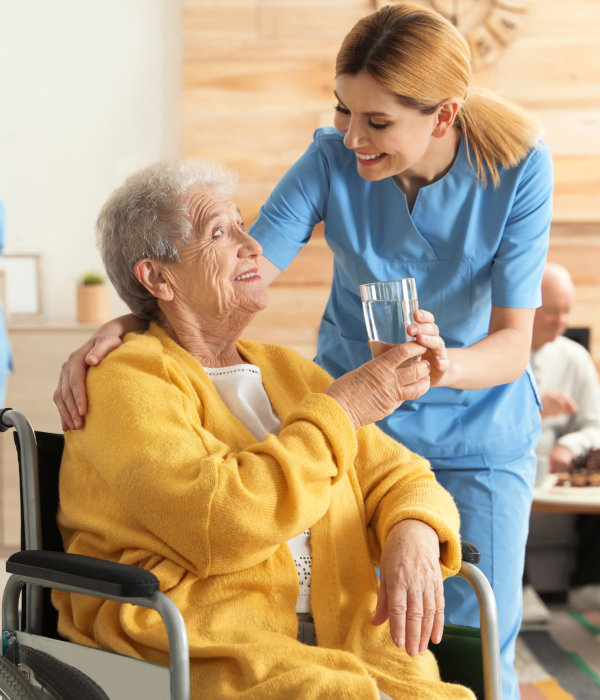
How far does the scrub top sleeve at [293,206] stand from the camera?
174 cm

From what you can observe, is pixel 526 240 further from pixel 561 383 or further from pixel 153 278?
pixel 561 383

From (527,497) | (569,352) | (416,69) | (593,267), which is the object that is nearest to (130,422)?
(416,69)

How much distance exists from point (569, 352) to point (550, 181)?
1.89 meters

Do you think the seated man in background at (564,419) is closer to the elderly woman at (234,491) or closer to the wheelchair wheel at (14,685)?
the elderly woman at (234,491)

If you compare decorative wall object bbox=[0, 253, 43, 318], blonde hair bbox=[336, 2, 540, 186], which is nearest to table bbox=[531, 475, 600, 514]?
blonde hair bbox=[336, 2, 540, 186]

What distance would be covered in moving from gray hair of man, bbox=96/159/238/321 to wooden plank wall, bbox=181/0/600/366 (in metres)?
2.40

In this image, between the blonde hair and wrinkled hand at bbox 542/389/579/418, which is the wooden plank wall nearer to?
wrinkled hand at bbox 542/389/579/418

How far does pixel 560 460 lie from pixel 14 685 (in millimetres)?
2349

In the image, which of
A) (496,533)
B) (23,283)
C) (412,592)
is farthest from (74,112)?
(412,592)

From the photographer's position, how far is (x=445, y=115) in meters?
1.51

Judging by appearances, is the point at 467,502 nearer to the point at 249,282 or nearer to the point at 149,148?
the point at 249,282

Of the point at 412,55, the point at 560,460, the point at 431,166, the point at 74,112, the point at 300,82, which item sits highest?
the point at 300,82

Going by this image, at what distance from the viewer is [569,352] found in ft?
11.1

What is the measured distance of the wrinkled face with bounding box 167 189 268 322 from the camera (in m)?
1.42
